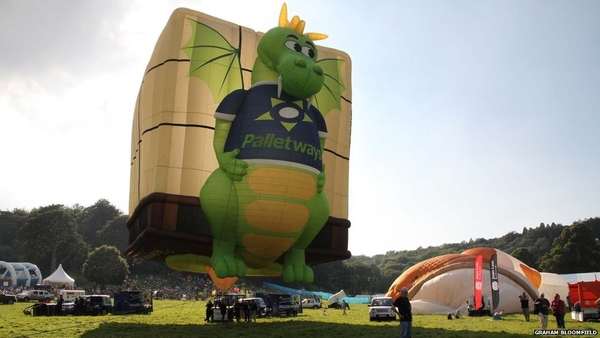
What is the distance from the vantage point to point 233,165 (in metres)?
17.4

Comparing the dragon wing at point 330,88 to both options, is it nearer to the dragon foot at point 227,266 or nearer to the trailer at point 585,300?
the dragon foot at point 227,266

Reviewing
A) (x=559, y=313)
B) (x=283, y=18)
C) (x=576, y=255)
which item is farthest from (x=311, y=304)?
(x=576, y=255)

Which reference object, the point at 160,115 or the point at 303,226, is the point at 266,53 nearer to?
the point at 160,115

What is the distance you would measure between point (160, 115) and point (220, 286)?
6.69 m

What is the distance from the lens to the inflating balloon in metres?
17.4

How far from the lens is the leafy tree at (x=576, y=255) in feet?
238

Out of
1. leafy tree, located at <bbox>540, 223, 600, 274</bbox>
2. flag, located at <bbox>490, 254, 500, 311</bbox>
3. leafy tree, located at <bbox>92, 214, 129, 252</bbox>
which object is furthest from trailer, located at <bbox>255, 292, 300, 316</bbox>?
leafy tree, located at <bbox>92, 214, 129, 252</bbox>

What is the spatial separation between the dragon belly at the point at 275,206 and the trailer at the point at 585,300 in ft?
43.8

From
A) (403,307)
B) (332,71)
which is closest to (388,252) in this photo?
(332,71)

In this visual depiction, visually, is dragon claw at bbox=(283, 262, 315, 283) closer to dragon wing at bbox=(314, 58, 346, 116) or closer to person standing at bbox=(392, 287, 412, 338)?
dragon wing at bbox=(314, 58, 346, 116)

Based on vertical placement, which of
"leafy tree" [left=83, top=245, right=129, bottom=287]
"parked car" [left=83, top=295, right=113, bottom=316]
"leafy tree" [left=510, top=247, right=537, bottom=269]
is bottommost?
"parked car" [left=83, top=295, right=113, bottom=316]

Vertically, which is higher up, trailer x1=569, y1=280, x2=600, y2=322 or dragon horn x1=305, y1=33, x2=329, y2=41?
dragon horn x1=305, y1=33, x2=329, y2=41

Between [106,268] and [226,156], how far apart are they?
53.5 metres

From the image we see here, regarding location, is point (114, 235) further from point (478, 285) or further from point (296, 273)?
point (296, 273)
